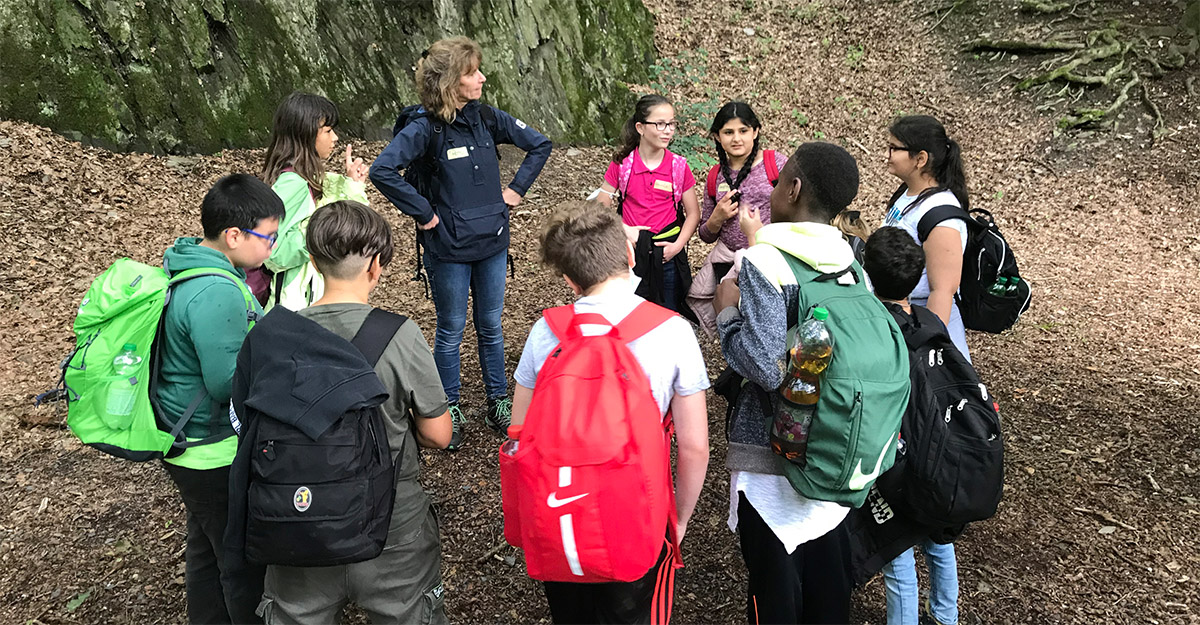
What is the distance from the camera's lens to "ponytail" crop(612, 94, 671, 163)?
432 centimetres

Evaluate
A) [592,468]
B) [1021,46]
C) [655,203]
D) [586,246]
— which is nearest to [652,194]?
[655,203]

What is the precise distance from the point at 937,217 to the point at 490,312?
2.51 meters

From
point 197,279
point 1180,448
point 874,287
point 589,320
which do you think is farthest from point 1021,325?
point 197,279

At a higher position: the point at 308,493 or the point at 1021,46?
the point at 1021,46

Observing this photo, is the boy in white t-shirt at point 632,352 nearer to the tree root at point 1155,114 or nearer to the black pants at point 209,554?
the black pants at point 209,554

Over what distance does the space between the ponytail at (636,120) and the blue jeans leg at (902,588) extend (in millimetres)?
2706

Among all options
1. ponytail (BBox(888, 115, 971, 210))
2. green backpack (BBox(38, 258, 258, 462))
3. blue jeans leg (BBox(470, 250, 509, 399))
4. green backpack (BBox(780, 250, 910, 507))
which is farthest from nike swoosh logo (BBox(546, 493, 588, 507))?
blue jeans leg (BBox(470, 250, 509, 399))

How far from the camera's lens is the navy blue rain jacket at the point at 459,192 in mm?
4043

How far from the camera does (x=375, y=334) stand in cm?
232

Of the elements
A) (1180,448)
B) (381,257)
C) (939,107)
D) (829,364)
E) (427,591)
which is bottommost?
(1180,448)

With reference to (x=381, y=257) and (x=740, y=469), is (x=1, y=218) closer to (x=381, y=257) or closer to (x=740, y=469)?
(x=381, y=257)

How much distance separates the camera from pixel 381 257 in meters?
2.48

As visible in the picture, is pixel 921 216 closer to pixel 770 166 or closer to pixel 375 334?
pixel 770 166

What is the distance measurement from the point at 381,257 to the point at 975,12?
12.7 meters
